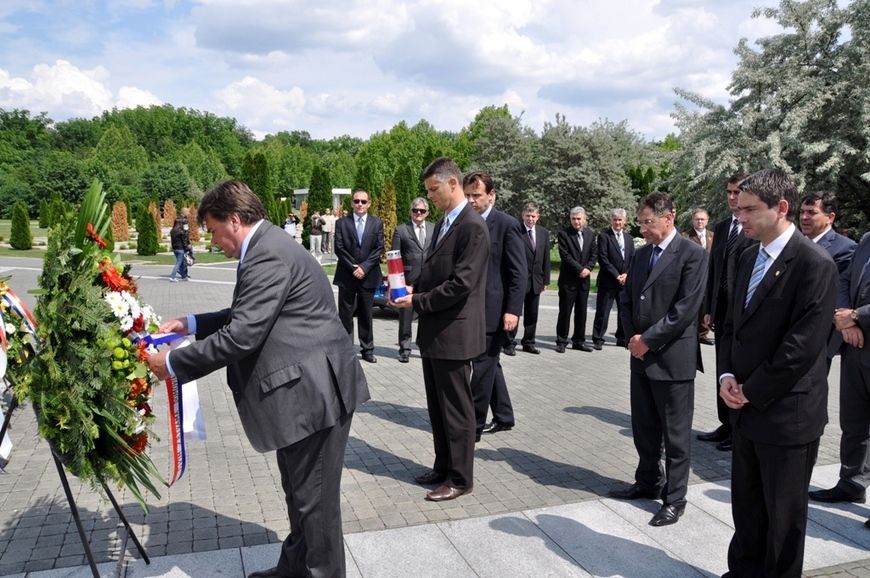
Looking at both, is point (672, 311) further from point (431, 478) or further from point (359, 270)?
point (359, 270)

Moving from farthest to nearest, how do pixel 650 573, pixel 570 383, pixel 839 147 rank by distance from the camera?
pixel 839 147
pixel 570 383
pixel 650 573

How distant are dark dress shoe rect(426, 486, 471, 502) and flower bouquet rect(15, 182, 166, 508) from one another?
200 centimetres

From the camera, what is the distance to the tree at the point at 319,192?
3303cm

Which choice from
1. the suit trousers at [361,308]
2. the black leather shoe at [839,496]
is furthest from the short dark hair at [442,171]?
the suit trousers at [361,308]

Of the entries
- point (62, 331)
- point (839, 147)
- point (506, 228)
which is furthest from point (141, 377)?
point (839, 147)

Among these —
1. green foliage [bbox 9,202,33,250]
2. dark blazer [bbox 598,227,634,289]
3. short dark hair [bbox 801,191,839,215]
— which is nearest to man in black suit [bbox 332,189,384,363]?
dark blazer [bbox 598,227,634,289]

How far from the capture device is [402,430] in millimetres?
6270

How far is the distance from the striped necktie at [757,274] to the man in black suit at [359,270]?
243 inches

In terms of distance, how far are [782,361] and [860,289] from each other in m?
2.20

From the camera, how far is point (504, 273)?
614cm

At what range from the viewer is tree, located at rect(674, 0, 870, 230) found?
41.8ft

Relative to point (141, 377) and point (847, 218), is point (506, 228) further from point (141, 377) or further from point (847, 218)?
point (847, 218)

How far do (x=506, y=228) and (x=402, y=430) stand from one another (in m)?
2.10

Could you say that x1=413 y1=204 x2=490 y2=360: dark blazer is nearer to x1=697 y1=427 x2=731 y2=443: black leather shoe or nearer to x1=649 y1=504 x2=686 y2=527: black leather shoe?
x1=649 y1=504 x2=686 y2=527: black leather shoe
